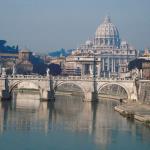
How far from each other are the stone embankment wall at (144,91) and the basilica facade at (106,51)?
43.0 m

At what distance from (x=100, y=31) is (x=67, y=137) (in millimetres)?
89449

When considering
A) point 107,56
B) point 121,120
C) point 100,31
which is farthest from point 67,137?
point 100,31

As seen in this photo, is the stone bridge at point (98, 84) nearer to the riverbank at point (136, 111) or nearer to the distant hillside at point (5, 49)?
the riverbank at point (136, 111)

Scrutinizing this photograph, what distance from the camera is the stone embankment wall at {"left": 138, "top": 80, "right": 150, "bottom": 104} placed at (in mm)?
44281

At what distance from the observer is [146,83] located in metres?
47.0

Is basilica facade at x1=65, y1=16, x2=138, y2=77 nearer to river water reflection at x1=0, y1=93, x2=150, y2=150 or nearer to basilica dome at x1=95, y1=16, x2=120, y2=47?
basilica dome at x1=95, y1=16, x2=120, y2=47

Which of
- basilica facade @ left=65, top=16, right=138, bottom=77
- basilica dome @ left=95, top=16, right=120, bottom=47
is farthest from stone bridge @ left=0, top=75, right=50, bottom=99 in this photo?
basilica dome @ left=95, top=16, right=120, bottom=47

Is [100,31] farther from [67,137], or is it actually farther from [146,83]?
[67,137]

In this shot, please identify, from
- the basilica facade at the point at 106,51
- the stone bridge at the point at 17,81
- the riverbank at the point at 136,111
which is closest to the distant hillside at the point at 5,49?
the basilica facade at the point at 106,51

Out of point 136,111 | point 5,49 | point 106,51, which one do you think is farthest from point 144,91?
point 106,51

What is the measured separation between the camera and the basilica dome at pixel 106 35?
119 meters

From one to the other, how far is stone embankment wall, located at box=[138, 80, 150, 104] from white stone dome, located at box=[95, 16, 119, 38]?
71.8 m

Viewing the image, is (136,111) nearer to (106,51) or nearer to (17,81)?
(17,81)

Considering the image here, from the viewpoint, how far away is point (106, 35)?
392 feet
